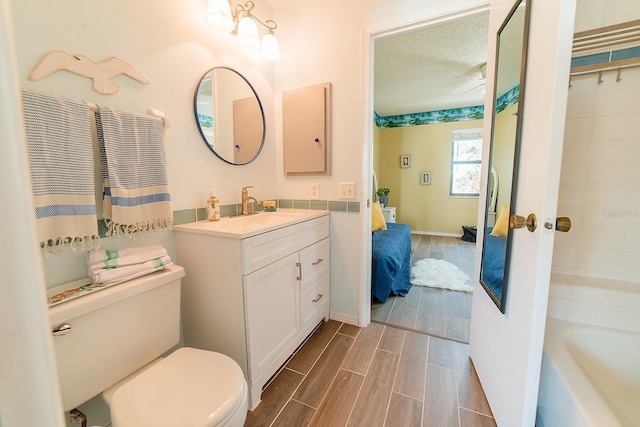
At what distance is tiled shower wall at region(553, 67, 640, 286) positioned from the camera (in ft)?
3.77

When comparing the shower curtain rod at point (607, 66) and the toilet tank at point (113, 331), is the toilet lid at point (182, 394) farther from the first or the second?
the shower curtain rod at point (607, 66)

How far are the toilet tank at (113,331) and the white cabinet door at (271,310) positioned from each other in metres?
0.34

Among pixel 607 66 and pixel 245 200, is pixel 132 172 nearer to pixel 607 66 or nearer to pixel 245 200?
pixel 245 200

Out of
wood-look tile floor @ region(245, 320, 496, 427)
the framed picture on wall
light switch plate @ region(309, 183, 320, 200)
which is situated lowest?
wood-look tile floor @ region(245, 320, 496, 427)

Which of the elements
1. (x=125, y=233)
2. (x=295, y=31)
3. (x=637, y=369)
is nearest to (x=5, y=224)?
(x=125, y=233)

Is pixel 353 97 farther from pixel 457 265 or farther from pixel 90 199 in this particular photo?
pixel 457 265

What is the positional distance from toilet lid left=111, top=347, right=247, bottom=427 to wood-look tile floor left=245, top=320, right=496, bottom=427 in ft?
1.47

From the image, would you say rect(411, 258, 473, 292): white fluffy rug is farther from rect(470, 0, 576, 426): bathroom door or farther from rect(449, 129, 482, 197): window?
rect(449, 129, 482, 197): window

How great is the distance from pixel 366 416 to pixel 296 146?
5.71 ft

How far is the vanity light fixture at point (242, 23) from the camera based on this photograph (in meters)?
1.39

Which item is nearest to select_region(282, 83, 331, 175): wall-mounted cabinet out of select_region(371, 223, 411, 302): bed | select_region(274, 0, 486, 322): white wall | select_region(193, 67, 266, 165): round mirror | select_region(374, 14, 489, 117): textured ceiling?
select_region(274, 0, 486, 322): white wall

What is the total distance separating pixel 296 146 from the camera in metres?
2.00

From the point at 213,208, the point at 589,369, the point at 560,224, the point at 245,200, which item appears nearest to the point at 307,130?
the point at 245,200

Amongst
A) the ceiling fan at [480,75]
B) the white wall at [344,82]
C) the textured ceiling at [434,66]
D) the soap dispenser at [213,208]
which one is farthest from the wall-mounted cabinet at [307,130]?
the ceiling fan at [480,75]
